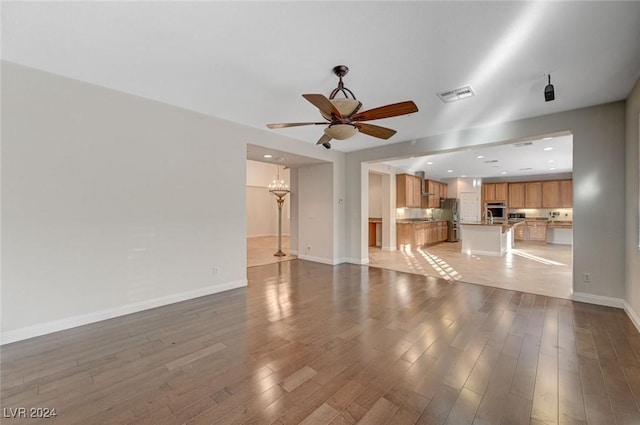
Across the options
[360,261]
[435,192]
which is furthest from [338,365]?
[435,192]

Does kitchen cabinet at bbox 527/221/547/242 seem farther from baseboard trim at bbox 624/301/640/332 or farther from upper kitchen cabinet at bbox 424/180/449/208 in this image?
baseboard trim at bbox 624/301/640/332

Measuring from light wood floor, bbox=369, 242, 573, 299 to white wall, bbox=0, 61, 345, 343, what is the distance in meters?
4.12

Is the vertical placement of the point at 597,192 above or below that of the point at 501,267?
above

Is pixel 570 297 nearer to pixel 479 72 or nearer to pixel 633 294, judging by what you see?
pixel 633 294

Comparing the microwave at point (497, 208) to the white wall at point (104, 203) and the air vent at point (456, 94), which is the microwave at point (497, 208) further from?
the white wall at point (104, 203)

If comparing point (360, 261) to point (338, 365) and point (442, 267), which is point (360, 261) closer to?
point (442, 267)

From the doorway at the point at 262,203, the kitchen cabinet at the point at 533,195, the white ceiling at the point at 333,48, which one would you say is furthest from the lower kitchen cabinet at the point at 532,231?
the doorway at the point at 262,203

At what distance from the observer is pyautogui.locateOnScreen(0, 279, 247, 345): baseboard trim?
2.80 metres

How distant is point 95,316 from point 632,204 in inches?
257

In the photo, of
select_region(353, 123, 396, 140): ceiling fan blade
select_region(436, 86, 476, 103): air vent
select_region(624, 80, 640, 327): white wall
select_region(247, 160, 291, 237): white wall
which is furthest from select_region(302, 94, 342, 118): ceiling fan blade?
select_region(247, 160, 291, 237): white wall

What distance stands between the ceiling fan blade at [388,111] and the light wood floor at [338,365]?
7.32ft

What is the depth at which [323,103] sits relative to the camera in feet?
8.00

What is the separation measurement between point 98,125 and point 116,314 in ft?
7.50

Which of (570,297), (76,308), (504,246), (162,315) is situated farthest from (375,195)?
(76,308)
